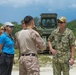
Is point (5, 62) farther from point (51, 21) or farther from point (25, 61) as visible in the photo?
point (51, 21)

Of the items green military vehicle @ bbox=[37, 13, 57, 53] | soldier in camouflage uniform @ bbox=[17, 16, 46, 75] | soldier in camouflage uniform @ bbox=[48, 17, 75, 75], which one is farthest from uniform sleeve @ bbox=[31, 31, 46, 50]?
green military vehicle @ bbox=[37, 13, 57, 53]

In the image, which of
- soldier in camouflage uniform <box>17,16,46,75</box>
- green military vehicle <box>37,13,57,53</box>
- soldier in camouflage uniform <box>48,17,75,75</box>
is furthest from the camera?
green military vehicle <box>37,13,57,53</box>

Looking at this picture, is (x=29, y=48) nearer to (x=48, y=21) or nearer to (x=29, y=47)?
(x=29, y=47)

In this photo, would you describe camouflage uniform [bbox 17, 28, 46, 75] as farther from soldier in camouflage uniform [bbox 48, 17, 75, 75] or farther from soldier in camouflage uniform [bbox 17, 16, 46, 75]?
soldier in camouflage uniform [bbox 48, 17, 75, 75]

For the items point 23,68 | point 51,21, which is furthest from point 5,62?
point 51,21

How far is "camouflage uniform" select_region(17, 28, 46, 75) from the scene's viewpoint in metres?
6.61

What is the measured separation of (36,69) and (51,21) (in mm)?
18643

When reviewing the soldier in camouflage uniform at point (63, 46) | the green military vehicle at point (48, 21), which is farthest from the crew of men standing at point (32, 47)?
the green military vehicle at point (48, 21)

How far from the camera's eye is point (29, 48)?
21.9ft

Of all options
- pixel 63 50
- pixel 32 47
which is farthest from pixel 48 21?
pixel 32 47

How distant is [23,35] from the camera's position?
6688 mm

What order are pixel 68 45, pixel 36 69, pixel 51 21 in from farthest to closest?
pixel 51 21 < pixel 68 45 < pixel 36 69

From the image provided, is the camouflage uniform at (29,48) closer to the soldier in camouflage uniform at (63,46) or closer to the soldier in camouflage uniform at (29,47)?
the soldier in camouflage uniform at (29,47)

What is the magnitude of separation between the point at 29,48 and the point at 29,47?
0.06ft
